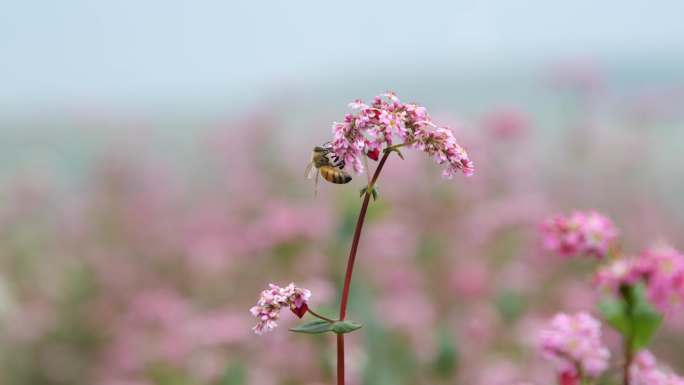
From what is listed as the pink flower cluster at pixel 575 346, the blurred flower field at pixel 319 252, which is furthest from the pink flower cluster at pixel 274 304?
the blurred flower field at pixel 319 252

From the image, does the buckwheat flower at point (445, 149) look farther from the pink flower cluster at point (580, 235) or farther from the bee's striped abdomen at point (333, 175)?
the pink flower cluster at point (580, 235)

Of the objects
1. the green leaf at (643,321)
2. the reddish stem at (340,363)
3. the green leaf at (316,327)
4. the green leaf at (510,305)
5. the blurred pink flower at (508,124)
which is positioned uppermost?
the blurred pink flower at (508,124)

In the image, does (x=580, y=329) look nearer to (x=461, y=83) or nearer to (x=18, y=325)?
(x=18, y=325)

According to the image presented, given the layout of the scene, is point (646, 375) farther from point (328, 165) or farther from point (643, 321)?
point (328, 165)

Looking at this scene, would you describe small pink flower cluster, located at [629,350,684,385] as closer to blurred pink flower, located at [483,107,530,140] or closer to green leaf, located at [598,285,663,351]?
green leaf, located at [598,285,663,351]

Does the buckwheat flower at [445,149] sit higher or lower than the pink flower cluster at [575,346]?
higher

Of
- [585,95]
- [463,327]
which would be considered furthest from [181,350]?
[585,95]
